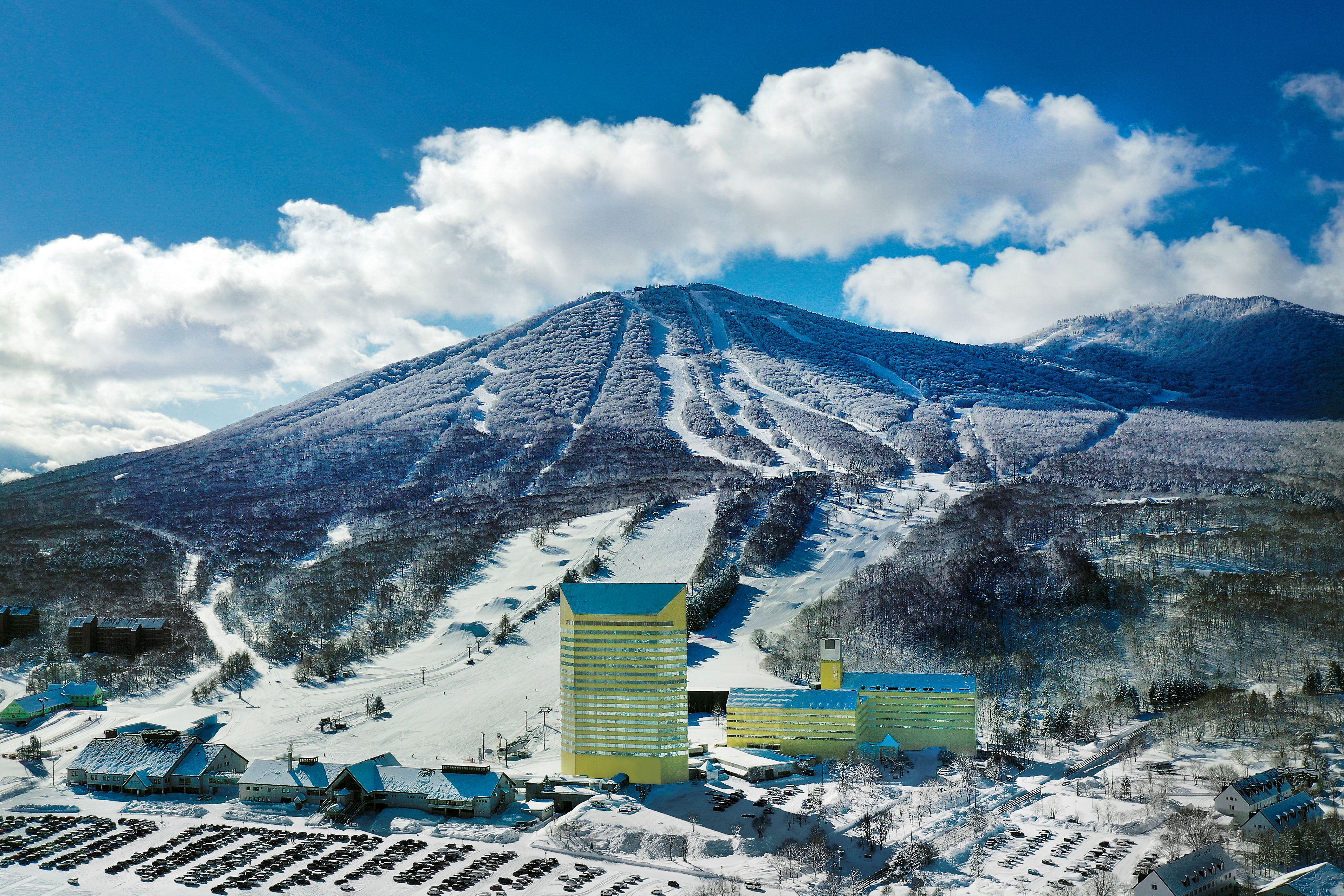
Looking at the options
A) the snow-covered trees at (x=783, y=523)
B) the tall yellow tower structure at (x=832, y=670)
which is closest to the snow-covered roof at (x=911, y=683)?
the tall yellow tower structure at (x=832, y=670)

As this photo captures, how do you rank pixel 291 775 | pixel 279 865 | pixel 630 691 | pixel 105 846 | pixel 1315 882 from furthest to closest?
pixel 630 691 < pixel 291 775 < pixel 105 846 < pixel 279 865 < pixel 1315 882

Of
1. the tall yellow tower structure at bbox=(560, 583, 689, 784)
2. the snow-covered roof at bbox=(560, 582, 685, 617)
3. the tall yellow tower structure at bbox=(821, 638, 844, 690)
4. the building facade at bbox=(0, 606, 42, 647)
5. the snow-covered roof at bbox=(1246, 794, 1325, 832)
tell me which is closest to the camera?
the snow-covered roof at bbox=(1246, 794, 1325, 832)

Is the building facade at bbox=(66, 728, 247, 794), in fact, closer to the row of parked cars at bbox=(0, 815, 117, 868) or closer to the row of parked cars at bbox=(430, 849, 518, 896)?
the row of parked cars at bbox=(0, 815, 117, 868)

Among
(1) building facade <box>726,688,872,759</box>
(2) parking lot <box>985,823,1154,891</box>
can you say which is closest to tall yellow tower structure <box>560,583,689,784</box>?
(1) building facade <box>726,688,872,759</box>

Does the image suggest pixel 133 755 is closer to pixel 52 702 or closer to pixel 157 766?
pixel 157 766

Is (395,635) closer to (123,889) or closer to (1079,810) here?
(123,889)

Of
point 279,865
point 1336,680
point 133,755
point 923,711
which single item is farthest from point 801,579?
point 279,865

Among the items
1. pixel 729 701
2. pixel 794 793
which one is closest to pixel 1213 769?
pixel 794 793
